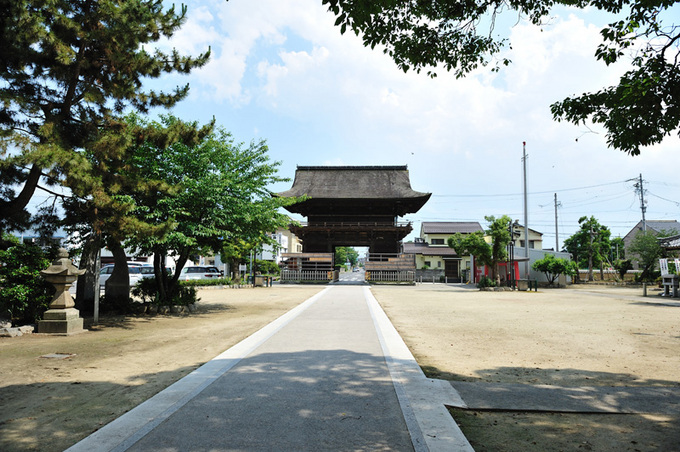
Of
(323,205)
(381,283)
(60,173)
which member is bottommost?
(381,283)

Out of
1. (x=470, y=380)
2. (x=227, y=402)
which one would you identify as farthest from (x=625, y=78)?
(x=227, y=402)

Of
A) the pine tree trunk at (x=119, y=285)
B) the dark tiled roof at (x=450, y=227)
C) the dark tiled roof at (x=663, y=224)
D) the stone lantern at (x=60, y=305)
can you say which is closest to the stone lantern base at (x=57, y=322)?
the stone lantern at (x=60, y=305)

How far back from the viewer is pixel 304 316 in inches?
423

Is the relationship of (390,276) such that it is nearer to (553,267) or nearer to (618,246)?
(553,267)

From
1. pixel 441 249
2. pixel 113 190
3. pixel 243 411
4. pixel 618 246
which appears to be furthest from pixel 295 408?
pixel 618 246

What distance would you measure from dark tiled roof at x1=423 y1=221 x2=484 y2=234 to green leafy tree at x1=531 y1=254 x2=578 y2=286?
22255 mm

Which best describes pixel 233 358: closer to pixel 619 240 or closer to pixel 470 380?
pixel 470 380

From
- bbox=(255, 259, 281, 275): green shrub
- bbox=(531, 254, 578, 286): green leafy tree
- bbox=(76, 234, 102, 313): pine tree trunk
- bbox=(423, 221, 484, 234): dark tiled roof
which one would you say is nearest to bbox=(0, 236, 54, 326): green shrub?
bbox=(76, 234, 102, 313): pine tree trunk

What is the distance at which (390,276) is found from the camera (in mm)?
33656

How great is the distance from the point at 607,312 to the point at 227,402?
44.7 ft

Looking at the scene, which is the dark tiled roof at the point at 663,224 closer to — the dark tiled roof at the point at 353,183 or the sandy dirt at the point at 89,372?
the dark tiled roof at the point at 353,183

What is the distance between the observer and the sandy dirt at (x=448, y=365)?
3309 millimetres

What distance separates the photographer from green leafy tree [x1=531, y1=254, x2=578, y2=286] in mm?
32062

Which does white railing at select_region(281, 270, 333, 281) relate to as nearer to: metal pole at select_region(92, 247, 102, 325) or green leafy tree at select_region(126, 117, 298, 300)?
green leafy tree at select_region(126, 117, 298, 300)
